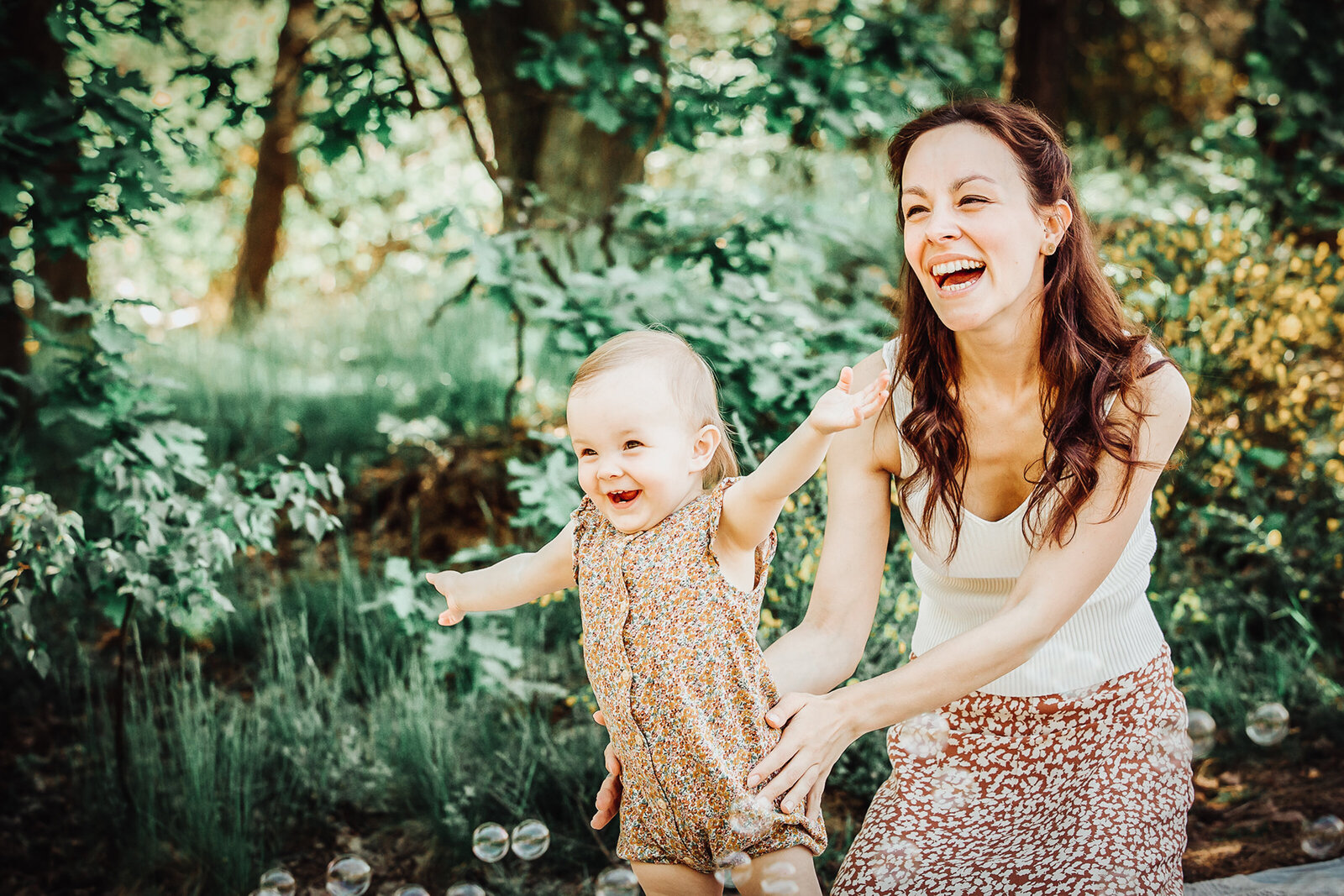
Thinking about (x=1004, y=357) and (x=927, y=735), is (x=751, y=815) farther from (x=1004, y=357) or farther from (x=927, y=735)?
(x=1004, y=357)

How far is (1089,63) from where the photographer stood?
9.08 m

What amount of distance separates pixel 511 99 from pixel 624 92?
3.72 ft

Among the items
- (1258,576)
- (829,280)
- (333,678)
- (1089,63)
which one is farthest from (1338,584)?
(1089,63)

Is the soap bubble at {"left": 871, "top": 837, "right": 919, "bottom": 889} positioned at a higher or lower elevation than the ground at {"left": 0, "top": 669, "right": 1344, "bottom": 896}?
higher

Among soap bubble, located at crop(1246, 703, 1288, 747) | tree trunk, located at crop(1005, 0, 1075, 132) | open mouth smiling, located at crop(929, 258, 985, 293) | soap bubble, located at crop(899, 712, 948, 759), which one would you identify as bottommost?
soap bubble, located at crop(1246, 703, 1288, 747)

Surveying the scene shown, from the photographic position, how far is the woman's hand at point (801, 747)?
67.5 inches

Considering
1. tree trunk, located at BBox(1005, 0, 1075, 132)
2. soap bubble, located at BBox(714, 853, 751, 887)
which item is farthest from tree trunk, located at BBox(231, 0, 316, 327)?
soap bubble, located at BBox(714, 853, 751, 887)

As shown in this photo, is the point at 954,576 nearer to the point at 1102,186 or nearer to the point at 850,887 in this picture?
the point at 850,887

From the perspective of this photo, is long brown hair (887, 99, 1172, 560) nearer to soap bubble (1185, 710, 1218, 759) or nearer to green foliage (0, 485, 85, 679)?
soap bubble (1185, 710, 1218, 759)

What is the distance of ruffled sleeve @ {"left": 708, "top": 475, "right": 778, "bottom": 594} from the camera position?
5.92 ft

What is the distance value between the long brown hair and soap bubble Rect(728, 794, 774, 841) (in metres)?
0.62

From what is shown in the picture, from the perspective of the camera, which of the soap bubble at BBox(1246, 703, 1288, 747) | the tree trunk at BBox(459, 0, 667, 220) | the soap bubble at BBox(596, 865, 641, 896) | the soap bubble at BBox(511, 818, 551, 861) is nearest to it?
the soap bubble at BBox(596, 865, 641, 896)

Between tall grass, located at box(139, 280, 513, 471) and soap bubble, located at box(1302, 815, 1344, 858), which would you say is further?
tall grass, located at box(139, 280, 513, 471)

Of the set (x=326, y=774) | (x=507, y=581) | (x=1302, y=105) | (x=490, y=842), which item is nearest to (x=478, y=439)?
(x=326, y=774)
